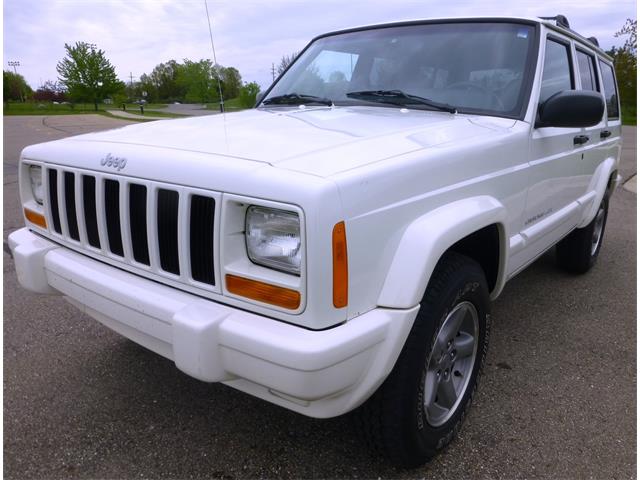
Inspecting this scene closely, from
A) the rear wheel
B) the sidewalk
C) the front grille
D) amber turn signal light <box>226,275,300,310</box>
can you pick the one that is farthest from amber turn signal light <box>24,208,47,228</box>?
the sidewalk

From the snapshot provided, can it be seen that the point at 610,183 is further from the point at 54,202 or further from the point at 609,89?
the point at 54,202

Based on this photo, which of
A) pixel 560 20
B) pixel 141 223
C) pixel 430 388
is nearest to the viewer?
pixel 141 223

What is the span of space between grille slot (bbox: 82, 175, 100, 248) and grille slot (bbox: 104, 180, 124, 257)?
0.34 feet

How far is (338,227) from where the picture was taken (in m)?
1.57

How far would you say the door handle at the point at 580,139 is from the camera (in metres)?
3.30

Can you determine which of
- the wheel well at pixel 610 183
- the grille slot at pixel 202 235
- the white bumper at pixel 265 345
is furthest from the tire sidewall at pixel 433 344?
the wheel well at pixel 610 183

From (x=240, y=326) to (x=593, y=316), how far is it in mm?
3031

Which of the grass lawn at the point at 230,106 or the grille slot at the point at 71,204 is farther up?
the grass lawn at the point at 230,106

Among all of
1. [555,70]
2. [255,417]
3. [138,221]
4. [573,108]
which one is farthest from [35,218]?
[555,70]

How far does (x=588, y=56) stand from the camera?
157 inches

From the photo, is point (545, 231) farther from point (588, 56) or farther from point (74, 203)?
point (74, 203)

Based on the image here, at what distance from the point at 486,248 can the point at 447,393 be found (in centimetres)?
70

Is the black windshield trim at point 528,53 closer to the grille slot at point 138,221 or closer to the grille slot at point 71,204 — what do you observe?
the grille slot at point 138,221

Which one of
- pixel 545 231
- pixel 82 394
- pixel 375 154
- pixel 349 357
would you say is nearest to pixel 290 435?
pixel 349 357
